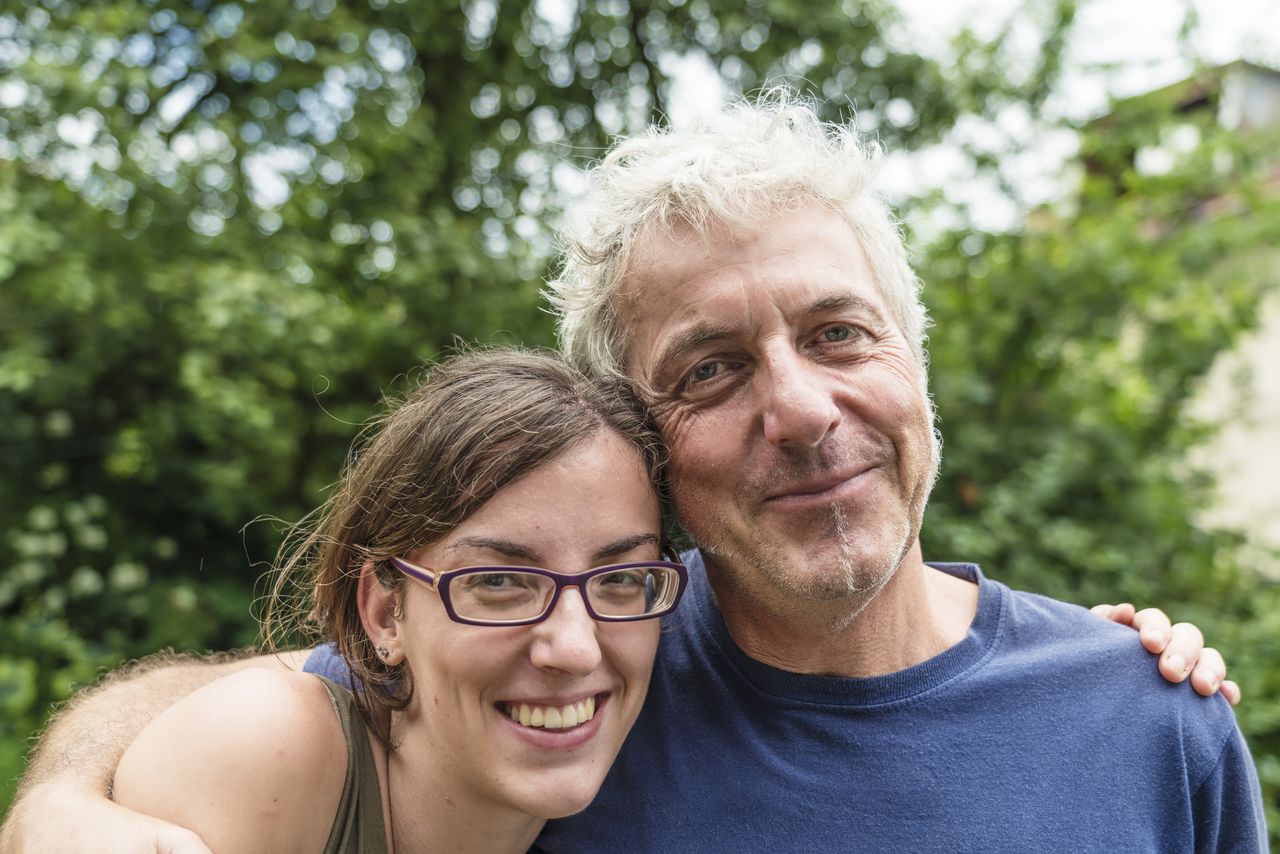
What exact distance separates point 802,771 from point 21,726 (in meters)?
3.78

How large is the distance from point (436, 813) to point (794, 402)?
37.5 inches

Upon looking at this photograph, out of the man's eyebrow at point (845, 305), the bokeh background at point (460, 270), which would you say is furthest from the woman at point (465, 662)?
the bokeh background at point (460, 270)

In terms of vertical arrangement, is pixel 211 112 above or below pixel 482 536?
above

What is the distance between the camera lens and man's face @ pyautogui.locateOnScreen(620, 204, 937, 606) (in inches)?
75.5

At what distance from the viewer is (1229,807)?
6.25 feet

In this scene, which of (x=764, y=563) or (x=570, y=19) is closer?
(x=764, y=563)

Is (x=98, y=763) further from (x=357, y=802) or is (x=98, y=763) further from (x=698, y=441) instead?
(x=698, y=441)

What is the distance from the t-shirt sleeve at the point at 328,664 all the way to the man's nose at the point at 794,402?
924 millimetres

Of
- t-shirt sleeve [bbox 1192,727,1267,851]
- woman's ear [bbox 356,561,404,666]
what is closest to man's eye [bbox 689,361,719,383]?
woman's ear [bbox 356,561,404,666]

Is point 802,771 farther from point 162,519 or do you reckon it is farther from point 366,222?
point 162,519

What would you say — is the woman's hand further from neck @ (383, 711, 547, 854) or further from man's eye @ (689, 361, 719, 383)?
neck @ (383, 711, 547, 854)

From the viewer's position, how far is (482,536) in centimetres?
173

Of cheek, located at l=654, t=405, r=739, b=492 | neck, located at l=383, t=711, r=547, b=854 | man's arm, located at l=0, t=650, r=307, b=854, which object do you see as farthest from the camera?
cheek, located at l=654, t=405, r=739, b=492

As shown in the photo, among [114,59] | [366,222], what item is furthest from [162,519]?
[114,59]
